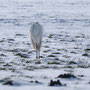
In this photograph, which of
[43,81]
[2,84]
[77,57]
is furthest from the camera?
[77,57]

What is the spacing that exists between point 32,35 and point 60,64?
5.41ft

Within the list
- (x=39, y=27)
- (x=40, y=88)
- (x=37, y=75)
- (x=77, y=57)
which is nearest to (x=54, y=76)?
(x=37, y=75)

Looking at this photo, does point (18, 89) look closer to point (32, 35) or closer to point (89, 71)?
point (89, 71)

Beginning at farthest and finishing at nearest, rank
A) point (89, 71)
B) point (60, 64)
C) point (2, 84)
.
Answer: point (60, 64)
point (89, 71)
point (2, 84)

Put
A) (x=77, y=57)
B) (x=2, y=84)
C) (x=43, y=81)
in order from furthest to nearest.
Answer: (x=77, y=57)
(x=43, y=81)
(x=2, y=84)

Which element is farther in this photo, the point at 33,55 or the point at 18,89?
the point at 33,55

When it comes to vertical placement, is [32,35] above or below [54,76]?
above

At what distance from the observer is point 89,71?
945 centimetres

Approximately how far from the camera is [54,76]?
28.1 ft

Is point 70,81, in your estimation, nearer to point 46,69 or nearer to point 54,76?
point 54,76

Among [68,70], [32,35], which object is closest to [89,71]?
[68,70]

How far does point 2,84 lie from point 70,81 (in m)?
1.92

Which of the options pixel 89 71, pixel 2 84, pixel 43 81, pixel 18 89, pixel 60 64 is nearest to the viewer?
pixel 18 89

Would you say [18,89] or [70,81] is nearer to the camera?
[18,89]
